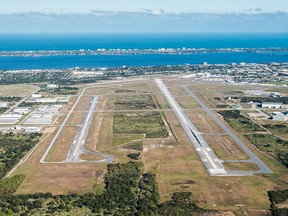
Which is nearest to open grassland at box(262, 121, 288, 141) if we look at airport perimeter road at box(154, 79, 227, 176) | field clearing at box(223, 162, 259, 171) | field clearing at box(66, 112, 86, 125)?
airport perimeter road at box(154, 79, 227, 176)

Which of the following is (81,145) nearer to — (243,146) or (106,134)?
(106,134)

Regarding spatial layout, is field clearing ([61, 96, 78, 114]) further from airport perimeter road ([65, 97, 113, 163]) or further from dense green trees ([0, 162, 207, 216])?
dense green trees ([0, 162, 207, 216])

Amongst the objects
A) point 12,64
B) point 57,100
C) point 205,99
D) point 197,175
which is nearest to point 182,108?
point 205,99

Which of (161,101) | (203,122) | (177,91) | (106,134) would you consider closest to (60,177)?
(106,134)

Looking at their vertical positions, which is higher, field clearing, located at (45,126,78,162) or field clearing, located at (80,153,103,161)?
field clearing, located at (80,153,103,161)

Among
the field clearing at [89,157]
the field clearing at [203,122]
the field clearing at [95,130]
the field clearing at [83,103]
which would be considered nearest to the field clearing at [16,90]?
the field clearing at [83,103]

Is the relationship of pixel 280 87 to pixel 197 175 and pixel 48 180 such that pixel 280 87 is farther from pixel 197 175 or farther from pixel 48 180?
pixel 48 180

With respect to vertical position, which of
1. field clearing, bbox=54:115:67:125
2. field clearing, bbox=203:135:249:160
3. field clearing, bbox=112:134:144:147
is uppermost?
field clearing, bbox=203:135:249:160
